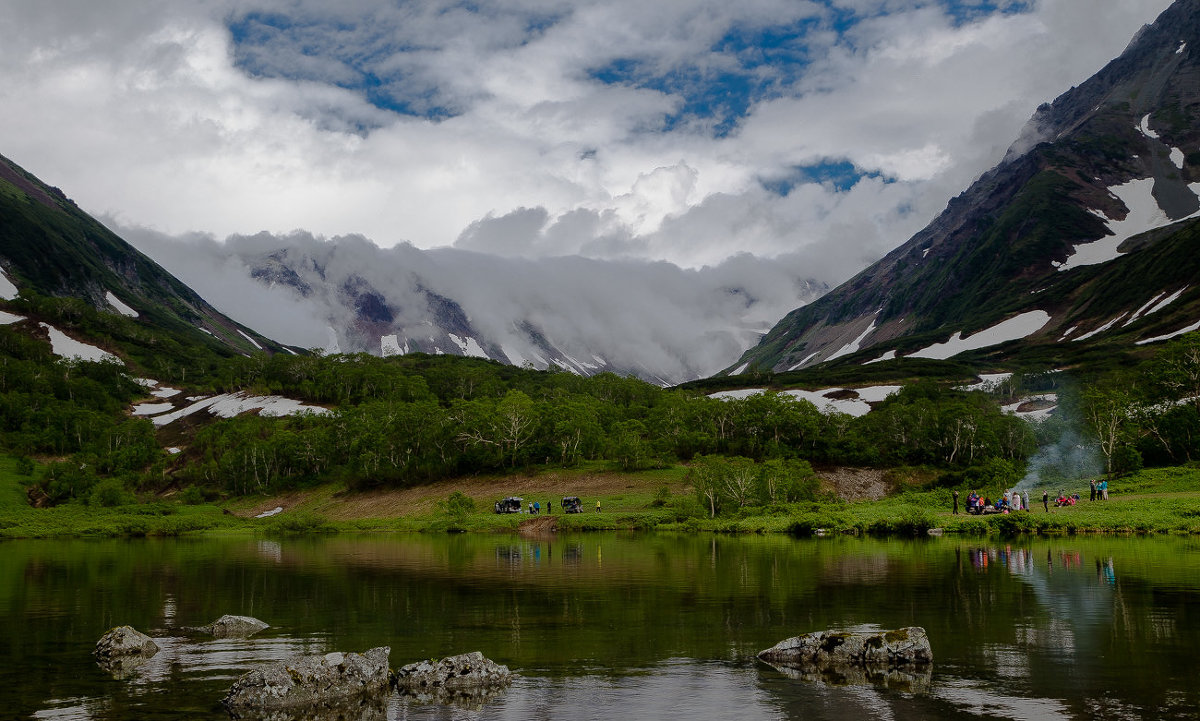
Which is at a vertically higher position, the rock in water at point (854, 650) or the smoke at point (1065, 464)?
the smoke at point (1065, 464)

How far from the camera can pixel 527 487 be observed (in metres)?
117

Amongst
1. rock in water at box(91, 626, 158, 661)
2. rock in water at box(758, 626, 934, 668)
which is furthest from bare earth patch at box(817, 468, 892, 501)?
rock in water at box(91, 626, 158, 661)

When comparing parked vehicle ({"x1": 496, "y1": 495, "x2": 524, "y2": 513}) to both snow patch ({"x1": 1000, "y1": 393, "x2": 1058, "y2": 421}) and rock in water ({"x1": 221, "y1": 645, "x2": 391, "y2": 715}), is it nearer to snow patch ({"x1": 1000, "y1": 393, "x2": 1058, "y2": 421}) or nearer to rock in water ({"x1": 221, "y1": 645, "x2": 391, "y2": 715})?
rock in water ({"x1": 221, "y1": 645, "x2": 391, "y2": 715})

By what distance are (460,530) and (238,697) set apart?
75.0 metres

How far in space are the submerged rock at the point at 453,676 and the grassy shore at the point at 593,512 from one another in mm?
50678

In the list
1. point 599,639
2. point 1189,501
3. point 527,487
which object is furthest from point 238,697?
point 527,487

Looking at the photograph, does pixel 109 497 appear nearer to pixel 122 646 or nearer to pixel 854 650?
pixel 122 646

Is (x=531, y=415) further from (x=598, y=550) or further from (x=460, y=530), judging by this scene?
(x=598, y=550)

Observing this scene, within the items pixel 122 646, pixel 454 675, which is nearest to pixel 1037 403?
pixel 454 675

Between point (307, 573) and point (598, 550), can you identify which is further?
point (598, 550)

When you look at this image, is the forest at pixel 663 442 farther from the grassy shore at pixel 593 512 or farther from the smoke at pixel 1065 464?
the grassy shore at pixel 593 512

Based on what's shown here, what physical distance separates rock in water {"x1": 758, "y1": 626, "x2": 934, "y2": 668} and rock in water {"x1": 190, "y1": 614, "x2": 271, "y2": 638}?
1835 centimetres

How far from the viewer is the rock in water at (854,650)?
74.2 ft

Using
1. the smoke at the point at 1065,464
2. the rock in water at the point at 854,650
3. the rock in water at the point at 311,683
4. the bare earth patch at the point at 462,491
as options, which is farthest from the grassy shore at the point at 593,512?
the rock in water at the point at 311,683
